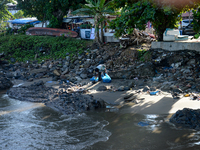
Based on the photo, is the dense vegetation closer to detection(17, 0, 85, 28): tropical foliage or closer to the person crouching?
detection(17, 0, 85, 28): tropical foliage

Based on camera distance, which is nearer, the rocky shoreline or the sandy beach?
the sandy beach

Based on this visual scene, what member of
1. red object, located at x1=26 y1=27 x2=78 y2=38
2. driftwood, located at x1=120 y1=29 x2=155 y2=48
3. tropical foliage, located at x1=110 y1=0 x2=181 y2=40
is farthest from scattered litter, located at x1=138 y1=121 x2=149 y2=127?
red object, located at x1=26 y1=27 x2=78 y2=38

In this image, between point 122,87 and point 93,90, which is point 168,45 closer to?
point 122,87

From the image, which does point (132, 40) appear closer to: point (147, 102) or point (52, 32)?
point (147, 102)

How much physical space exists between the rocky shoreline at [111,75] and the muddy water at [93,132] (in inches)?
39.3

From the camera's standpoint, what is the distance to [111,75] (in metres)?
12.7

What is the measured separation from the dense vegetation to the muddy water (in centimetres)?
1013

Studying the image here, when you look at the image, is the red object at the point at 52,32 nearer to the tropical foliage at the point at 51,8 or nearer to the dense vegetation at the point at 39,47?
the dense vegetation at the point at 39,47

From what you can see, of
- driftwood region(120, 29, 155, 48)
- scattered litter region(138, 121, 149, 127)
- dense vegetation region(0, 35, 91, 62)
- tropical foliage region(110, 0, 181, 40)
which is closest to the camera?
scattered litter region(138, 121, 149, 127)

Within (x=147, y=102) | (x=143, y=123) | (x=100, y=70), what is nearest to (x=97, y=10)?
(x=100, y=70)

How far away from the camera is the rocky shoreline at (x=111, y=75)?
30.8ft

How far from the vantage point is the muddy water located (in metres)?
5.72

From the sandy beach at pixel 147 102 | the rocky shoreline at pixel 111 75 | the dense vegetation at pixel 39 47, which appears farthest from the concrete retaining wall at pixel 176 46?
the dense vegetation at pixel 39 47

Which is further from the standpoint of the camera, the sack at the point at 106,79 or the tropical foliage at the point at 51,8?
the tropical foliage at the point at 51,8
